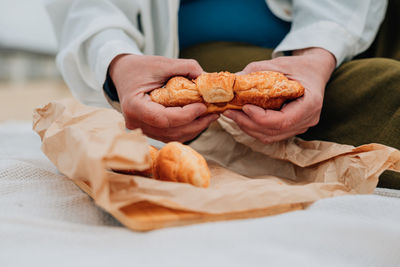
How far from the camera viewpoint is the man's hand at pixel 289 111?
56cm

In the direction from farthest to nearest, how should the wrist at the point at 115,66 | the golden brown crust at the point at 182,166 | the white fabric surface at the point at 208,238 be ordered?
1. the wrist at the point at 115,66
2. the golden brown crust at the point at 182,166
3. the white fabric surface at the point at 208,238

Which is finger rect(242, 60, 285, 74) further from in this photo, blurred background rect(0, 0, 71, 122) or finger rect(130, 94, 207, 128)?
blurred background rect(0, 0, 71, 122)

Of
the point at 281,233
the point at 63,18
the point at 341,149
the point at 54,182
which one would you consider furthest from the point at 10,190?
the point at 63,18

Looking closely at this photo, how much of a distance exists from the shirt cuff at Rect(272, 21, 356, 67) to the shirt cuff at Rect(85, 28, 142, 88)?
301mm

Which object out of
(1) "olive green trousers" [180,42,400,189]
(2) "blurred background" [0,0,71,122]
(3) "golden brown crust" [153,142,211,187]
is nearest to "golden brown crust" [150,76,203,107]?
(3) "golden brown crust" [153,142,211,187]

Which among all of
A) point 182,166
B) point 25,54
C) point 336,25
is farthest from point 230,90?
point 25,54

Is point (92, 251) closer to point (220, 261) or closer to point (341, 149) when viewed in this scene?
point (220, 261)

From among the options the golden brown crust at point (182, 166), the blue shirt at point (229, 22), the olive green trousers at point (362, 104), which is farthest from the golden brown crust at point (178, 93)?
the blue shirt at point (229, 22)

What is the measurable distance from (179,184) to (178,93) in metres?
0.18

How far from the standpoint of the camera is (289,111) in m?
0.56

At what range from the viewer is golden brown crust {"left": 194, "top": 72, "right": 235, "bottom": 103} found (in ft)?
1.71

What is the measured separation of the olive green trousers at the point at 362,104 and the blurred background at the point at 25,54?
1553 millimetres

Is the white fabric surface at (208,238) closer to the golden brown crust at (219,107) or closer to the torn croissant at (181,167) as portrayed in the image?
the torn croissant at (181,167)

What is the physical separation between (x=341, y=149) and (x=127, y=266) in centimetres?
35
